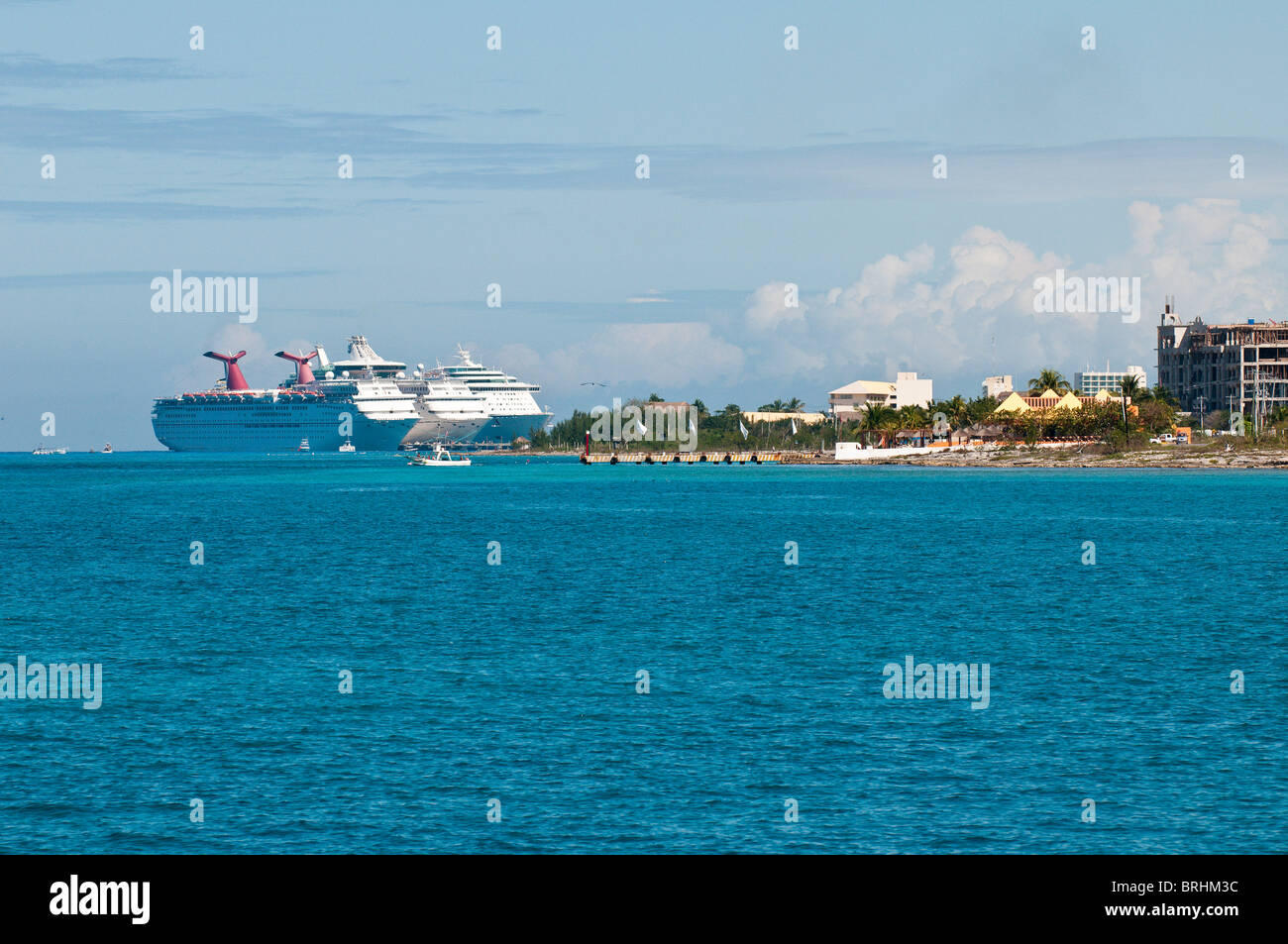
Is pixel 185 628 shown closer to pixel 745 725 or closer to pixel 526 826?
pixel 745 725

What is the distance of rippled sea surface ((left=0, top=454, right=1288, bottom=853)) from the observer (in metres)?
22.8

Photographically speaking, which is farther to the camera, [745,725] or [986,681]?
[986,681]

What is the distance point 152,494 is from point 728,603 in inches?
4697

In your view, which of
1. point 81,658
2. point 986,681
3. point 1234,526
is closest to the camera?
point 986,681

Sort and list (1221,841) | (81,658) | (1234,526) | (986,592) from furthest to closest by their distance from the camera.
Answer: (1234,526) → (986,592) → (81,658) → (1221,841)

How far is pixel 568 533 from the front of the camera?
309 ft

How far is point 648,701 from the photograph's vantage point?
110 ft

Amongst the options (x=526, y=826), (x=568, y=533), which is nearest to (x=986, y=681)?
(x=526, y=826)

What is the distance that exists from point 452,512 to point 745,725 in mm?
94712

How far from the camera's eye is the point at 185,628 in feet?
158

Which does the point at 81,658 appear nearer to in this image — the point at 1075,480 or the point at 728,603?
the point at 728,603

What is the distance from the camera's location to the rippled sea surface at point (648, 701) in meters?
22.8
